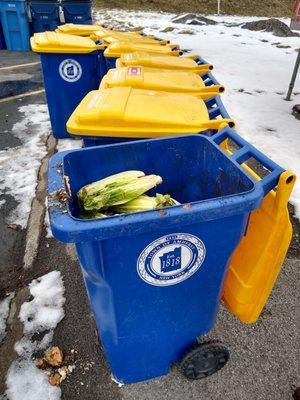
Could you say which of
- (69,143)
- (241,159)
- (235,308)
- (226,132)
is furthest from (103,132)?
(69,143)

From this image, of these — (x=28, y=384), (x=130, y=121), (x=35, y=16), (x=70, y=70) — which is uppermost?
(x=130, y=121)

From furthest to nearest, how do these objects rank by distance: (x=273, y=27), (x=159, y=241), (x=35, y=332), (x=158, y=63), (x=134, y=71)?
1. (x=273, y=27)
2. (x=158, y=63)
3. (x=134, y=71)
4. (x=35, y=332)
5. (x=159, y=241)

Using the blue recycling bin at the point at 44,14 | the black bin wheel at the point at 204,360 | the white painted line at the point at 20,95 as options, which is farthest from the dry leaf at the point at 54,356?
the blue recycling bin at the point at 44,14

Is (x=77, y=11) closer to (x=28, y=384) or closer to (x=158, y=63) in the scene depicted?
(x=158, y=63)

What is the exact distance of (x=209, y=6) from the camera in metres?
16.4

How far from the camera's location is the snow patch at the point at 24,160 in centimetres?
326

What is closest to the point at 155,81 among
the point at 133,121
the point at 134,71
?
the point at 134,71

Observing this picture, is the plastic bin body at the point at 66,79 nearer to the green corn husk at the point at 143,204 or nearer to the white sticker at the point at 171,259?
the green corn husk at the point at 143,204

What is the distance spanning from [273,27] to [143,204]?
12.7m

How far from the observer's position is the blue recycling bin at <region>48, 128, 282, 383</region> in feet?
3.80

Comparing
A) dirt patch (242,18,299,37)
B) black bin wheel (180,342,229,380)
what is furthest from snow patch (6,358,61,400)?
dirt patch (242,18,299,37)

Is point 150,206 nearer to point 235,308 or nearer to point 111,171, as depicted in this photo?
point 111,171

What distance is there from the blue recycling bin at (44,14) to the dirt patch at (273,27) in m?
7.41

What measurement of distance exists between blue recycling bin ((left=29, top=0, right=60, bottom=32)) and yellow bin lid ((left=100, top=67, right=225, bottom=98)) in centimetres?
678
